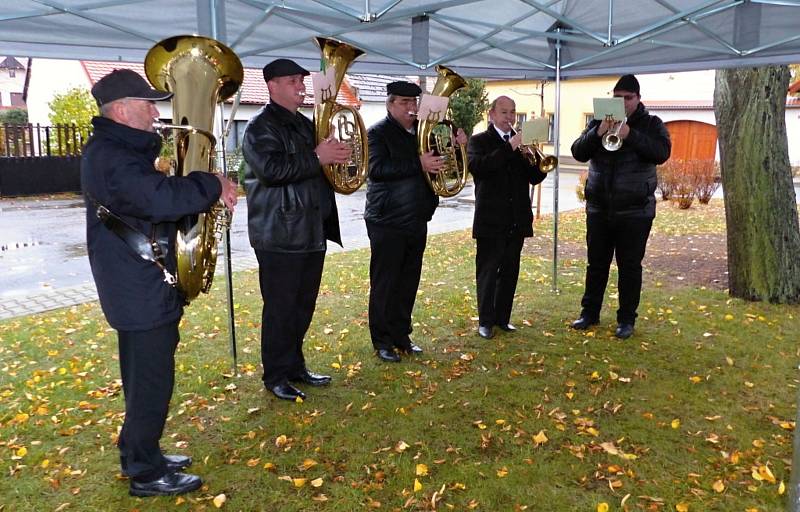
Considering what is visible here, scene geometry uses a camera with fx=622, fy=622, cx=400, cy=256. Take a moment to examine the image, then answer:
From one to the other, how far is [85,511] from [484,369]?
280 centimetres

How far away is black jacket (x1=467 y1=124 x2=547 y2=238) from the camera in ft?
16.5

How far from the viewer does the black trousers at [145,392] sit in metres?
2.89

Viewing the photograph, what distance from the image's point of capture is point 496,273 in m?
5.26

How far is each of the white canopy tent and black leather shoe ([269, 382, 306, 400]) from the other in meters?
2.31

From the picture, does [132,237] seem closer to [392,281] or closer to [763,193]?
[392,281]

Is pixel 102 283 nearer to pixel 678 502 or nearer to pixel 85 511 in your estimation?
pixel 85 511

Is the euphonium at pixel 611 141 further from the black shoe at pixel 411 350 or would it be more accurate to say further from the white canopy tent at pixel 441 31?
the black shoe at pixel 411 350

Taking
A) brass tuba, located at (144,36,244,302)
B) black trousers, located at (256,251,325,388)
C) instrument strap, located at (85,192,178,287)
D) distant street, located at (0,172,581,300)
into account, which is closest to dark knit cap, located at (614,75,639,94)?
black trousers, located at (256,251,325,388)

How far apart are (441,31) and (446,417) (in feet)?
12.1

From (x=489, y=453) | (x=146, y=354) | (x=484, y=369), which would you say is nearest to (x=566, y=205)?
(x=484, y=369)

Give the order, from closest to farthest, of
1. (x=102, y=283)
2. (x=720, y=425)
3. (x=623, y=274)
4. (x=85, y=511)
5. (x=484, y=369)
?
(x=102, y=283) < (x=85, y=511) < (x=720, y=425) < (x=484, y=369) < (x=623, y=274)

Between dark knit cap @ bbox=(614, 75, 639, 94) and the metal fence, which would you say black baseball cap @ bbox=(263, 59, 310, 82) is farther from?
the metal fence

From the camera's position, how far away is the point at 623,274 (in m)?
5.33

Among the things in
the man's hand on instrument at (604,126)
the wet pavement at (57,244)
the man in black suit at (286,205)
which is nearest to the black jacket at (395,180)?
the man in black suit at (286,205)
